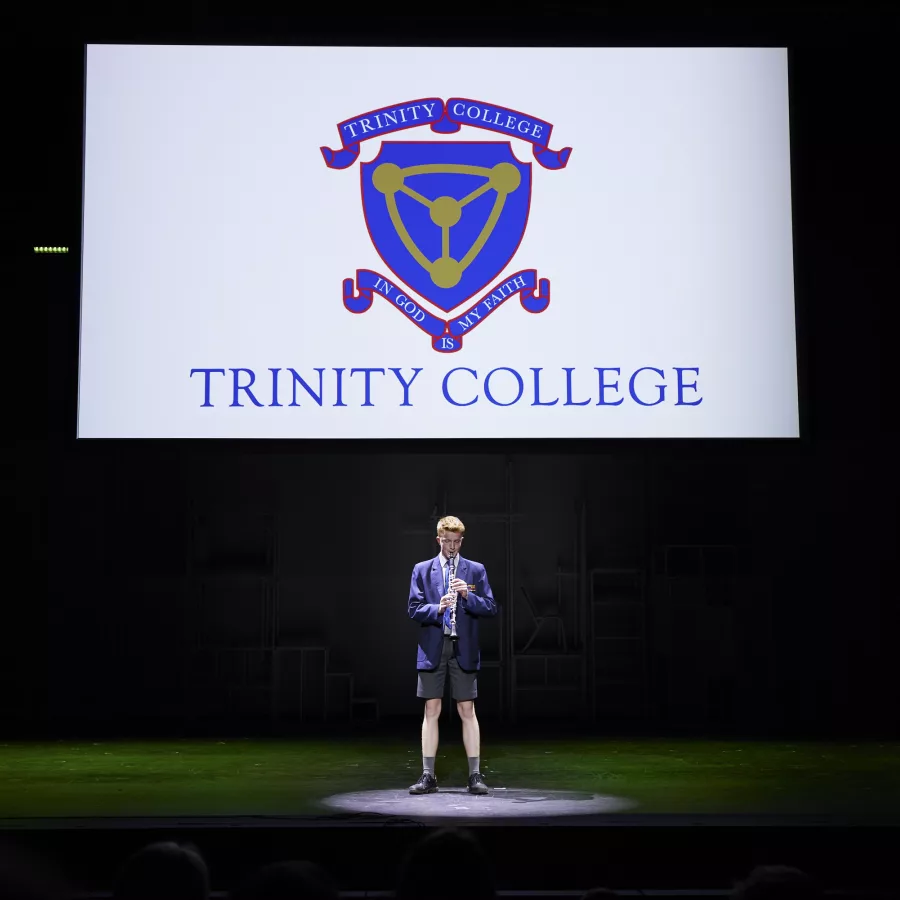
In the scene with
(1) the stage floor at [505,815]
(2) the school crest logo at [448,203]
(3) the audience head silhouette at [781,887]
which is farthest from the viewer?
(2) the school crest logo at [448,203]

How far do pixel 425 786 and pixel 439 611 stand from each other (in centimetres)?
81

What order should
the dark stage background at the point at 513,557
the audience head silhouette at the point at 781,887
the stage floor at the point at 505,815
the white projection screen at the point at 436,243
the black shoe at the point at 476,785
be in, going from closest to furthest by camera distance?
the audience head silhouette at the point at 781,887 < the stage floor at the point at 505,815 < the black shoe at the point at 476,785 < the white projection screen at the point at 436,243 < the dark stage background at the point at 513,557

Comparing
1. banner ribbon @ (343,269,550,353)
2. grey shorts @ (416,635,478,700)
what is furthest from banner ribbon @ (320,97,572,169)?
grey shorts @ (416,635,478,700)

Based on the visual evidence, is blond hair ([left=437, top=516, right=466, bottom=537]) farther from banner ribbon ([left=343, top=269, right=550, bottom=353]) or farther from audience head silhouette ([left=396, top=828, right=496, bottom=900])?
audience head silhouette ([left=396, top=828, right=496, bottom=900])

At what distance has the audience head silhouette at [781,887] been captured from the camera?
1.64 meters

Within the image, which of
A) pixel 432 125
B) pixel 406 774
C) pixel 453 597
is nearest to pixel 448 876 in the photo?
pixel 453 597

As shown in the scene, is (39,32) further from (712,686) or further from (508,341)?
(712,686)

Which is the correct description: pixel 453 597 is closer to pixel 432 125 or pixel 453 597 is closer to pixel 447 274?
pixel 447 274

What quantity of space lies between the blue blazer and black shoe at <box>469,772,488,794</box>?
1.58ft

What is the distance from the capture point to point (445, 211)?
6641 mm

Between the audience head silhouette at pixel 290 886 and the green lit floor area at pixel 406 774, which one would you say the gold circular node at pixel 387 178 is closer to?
the green lit floor area at pixel 406 774

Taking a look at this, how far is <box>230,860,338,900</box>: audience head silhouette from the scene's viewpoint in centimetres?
166

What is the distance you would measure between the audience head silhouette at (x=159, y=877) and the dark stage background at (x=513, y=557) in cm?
661

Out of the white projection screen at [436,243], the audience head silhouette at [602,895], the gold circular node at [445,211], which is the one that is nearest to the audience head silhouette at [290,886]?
the audience head silhouette at [602,895]
